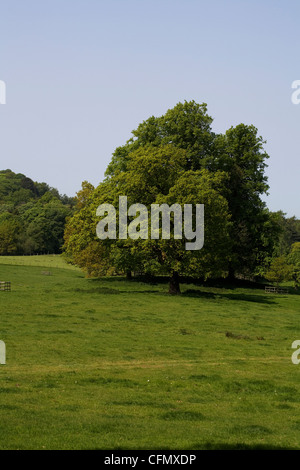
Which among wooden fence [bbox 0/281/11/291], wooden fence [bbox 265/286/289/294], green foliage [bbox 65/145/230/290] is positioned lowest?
wooden fence [bbox 265/286/289/294]

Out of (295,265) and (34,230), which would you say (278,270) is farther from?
(34,230)

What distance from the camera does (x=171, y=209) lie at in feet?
190

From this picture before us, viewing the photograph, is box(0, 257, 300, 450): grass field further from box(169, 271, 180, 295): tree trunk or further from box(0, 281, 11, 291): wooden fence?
box(169, 271, 180, 295): tree trunk

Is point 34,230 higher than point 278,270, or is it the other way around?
point 34,230

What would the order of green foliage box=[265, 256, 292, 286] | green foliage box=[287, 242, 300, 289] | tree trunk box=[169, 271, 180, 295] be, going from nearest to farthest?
tree trunk box=[169, 271, 180, 295]
green foliage box=[265, 256, 292, 286]
green foliage box=[287, 242, 300, 289]

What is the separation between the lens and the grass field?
637 inches

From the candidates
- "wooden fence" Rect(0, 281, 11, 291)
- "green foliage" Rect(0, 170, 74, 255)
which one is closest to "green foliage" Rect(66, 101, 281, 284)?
"wooden fence" Rect(0, 281, 11, 291)

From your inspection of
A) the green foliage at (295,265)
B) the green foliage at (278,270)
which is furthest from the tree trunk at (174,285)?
the green foliage at (295,265)

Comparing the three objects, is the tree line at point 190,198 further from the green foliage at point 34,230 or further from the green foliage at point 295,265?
the green foliage at point 34,230

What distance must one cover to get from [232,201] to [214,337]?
48297mm

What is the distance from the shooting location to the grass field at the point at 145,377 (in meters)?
16.2

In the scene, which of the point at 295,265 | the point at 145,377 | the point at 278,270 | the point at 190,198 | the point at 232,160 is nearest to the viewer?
the point at 145,377

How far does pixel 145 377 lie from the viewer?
2467 cm

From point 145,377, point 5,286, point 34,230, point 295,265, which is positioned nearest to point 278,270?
point 295,265
